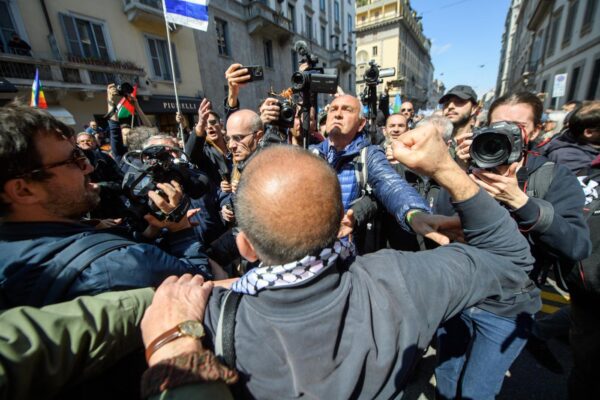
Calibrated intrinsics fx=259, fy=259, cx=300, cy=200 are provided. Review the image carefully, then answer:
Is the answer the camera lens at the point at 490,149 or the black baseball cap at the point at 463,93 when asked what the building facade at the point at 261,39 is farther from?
the camera lens at the point at 490,149

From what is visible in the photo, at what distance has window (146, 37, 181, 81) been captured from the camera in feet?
39.0

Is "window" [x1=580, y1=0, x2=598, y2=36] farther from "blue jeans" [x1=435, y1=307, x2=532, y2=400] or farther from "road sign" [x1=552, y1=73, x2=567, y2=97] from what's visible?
"blue jeans" [x1=435, y1=307, x2=532, y2=400]

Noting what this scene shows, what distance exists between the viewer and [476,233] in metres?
0.98

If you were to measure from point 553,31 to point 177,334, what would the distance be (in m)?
26.2

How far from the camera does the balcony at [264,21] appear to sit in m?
15.1

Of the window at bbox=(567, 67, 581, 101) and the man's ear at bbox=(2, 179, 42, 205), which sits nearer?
the man's ear at bbox=(2, 179, 42, 205)

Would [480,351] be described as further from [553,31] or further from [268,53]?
[553,31]

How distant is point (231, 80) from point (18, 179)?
1.72 meters

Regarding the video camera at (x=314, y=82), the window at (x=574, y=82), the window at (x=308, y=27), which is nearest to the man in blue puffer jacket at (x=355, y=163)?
the video camera at (x=314, y=82)

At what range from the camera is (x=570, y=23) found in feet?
47.7

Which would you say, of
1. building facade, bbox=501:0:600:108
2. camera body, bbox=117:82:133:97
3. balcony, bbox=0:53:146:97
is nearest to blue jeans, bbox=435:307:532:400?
camera body, bbox=117:82:133:97

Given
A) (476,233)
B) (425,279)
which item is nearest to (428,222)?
(476,233)

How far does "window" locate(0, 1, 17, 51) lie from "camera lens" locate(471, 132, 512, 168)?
1256cm

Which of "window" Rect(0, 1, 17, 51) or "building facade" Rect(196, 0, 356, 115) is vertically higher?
"building facade" Rect(196, 0, 356, 115)
